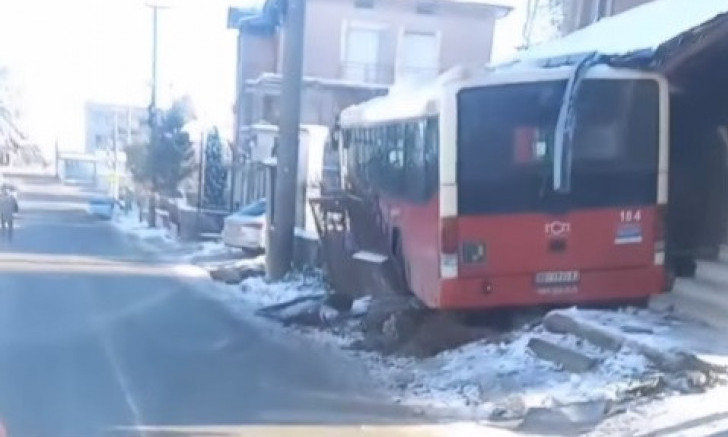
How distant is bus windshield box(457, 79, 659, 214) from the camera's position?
13461mm

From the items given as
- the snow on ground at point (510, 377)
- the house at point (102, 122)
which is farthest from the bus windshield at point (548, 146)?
the house at point (102, 122)

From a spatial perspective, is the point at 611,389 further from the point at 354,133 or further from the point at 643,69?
the point at 354,133

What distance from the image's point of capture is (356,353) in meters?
14.7

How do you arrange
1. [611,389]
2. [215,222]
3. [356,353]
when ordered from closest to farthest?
[611,389]
[356,353]
[215,222]

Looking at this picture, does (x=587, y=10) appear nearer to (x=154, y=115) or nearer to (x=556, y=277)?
(x=556, y=277)

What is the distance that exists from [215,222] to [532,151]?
31.4 metres

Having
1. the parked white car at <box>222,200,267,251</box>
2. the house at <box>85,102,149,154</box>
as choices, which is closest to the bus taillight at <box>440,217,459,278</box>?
the parked white car at <box>222,200,267,251</box>

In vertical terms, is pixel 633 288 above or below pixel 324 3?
below

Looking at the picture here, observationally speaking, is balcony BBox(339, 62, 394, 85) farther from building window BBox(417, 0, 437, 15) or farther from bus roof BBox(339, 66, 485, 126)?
bus roof BBox(339, 66, 485, 126)

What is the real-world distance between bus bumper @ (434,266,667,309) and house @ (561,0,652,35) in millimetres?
13551

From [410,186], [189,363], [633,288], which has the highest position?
[410,186]

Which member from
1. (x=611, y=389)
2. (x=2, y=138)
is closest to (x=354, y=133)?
(x=611, y=389)

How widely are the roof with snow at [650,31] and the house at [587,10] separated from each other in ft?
22.3

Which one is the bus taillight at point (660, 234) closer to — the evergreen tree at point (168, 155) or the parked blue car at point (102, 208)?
the evergreen tree at point (168, 155)
